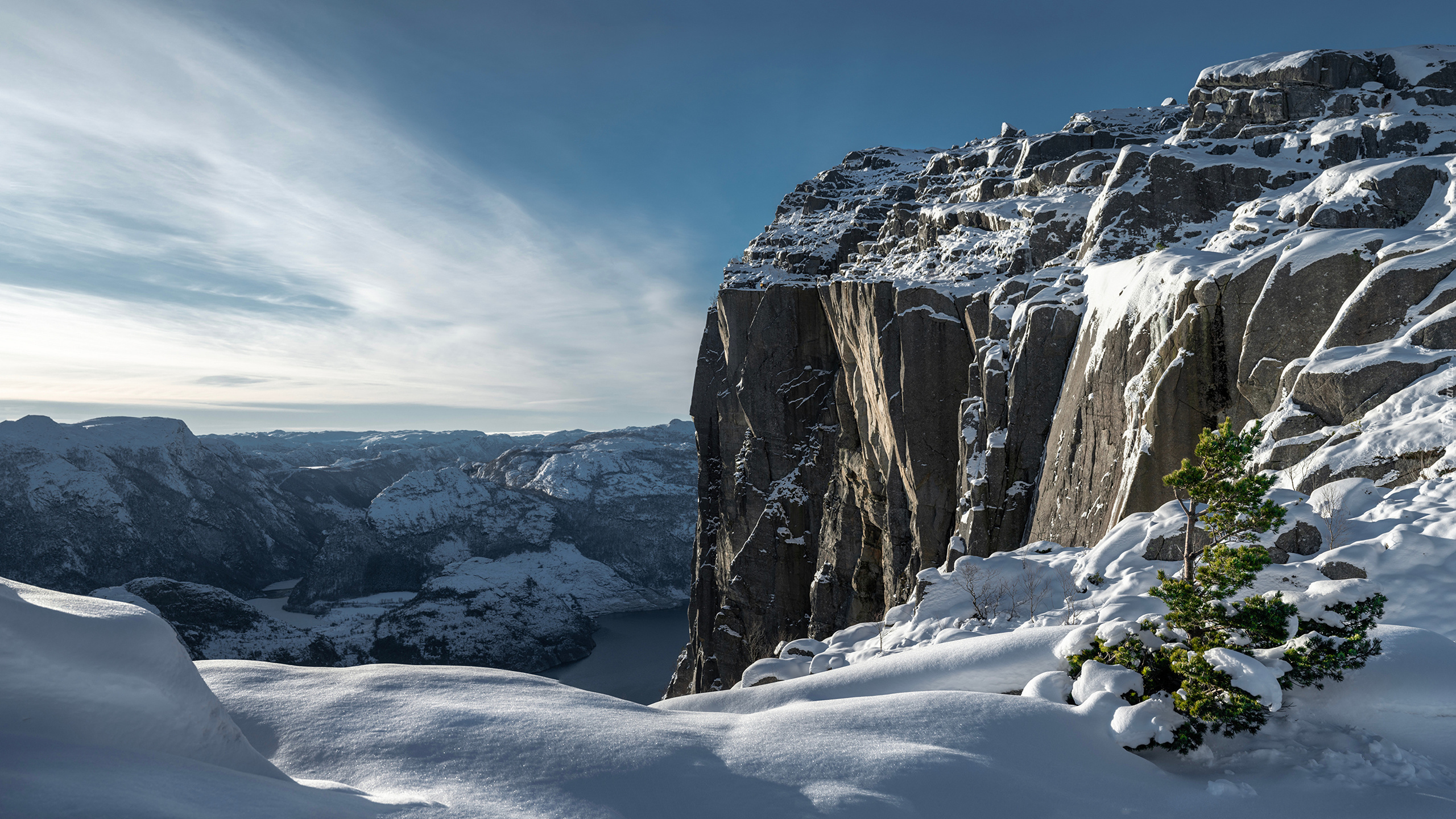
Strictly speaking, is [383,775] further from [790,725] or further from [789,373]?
[789,373]

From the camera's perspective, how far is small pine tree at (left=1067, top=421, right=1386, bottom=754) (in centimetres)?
753

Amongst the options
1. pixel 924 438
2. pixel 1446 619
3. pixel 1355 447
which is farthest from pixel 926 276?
pixel 1446 619

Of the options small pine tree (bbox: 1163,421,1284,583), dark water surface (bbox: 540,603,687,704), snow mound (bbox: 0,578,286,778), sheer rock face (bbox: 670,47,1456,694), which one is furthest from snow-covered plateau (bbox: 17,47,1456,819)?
dark water surface (bbox: 540,603,687,704)

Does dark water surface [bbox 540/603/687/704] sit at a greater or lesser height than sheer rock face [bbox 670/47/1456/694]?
lesser

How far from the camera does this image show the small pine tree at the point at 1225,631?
24.7ft

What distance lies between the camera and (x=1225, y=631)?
329 inches

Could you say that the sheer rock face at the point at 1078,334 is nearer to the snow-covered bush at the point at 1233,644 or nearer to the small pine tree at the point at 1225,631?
the small pine tree at the point at 1225,631

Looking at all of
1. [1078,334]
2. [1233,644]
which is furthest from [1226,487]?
[1078,334]

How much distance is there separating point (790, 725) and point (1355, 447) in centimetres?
1333

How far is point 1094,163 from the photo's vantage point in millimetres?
39062

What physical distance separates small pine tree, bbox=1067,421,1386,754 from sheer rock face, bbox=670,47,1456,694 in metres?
6.21

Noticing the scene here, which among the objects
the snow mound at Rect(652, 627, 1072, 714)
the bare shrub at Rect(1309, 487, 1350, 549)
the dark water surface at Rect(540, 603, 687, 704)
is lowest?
the dark water surface at Rect(540, 603, 687, 704)

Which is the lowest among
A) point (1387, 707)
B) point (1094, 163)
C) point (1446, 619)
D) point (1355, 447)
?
point (1387, 707)

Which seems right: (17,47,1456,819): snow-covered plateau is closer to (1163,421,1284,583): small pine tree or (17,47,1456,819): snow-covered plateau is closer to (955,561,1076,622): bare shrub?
(955,561,1076,622): bare shrub
